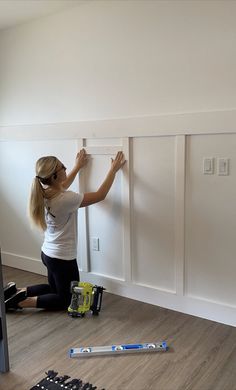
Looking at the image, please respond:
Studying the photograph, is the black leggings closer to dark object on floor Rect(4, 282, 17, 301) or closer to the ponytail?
dark object on floor Rect(4, 282, 17, 301)

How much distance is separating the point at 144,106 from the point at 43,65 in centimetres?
106

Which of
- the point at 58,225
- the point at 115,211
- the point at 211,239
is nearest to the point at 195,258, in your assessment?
the point at 211,239

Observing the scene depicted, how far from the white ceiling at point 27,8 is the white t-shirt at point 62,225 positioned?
142cm

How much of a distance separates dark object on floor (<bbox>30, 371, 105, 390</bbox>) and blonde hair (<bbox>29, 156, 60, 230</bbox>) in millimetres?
1019

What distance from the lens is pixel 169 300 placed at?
267cm

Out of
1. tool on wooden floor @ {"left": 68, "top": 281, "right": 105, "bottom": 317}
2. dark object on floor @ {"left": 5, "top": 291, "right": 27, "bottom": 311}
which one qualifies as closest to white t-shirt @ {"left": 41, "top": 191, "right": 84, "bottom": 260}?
tool on wooden floor @ {"left": 68, "top": 281, "right": 105, "bottom": 317}

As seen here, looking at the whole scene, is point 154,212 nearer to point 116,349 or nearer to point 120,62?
point 116,349

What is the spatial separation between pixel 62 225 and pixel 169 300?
0.97 metres

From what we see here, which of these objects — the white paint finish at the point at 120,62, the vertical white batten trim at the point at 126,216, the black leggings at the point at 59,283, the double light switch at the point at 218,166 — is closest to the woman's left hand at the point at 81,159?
the white paint finish at the point at 120,62

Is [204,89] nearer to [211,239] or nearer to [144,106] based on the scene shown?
[144,106]

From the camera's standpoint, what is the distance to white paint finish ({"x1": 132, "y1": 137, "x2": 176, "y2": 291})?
2.53 m

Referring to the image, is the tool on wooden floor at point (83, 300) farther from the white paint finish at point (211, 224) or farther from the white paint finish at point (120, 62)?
the white paint finish at point (120, 62)

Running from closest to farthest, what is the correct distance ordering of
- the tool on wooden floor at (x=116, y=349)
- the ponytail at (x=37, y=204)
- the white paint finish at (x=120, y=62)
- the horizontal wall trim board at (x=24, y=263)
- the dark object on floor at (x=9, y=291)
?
the tool on wooden floor at (x=116, y=349) → the white paint finish at (x=120, y=62) → the ponytail at (x=37, y=204) → the dark object on floor at (x=9, y=291) → the horizontal wall trim board at (x=24, y=263)

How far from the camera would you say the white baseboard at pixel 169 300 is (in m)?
2.44
